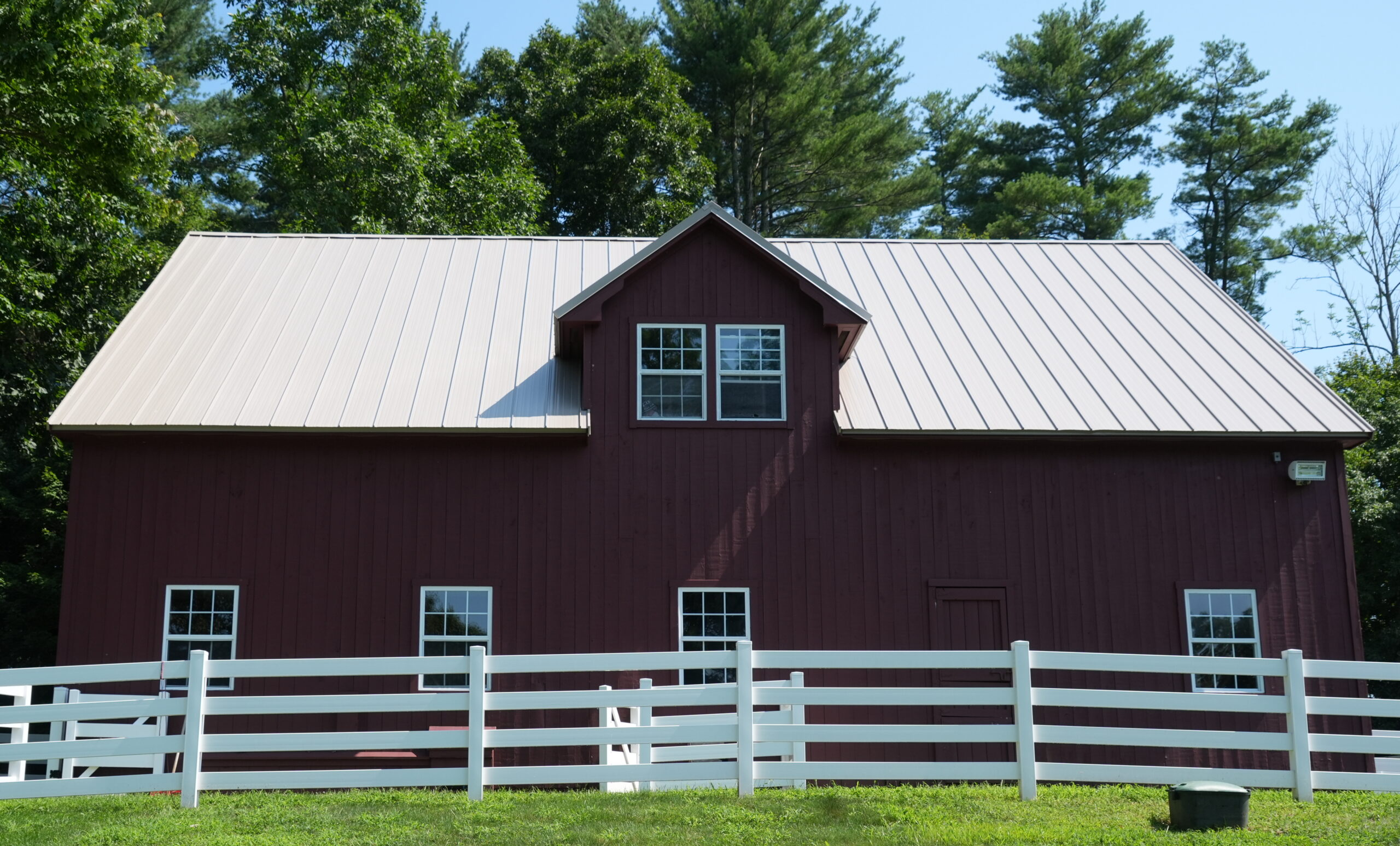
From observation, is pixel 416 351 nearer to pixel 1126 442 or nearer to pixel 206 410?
pixel 206 410

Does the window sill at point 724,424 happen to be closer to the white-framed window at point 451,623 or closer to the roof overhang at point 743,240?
the roof overhang at point 743,240

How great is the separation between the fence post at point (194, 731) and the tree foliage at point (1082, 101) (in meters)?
33.1

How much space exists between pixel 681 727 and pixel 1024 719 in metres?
2.73

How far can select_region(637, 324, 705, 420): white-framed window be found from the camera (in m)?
15.7

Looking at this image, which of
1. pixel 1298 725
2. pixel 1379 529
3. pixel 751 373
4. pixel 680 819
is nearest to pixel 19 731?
pixel 680 819

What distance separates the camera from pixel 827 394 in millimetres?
15703

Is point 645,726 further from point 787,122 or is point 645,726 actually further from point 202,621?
point 787,122

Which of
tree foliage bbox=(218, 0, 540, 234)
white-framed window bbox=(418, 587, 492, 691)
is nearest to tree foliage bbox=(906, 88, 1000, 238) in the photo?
tree foliage bbox=(218, 0, 540, 234)

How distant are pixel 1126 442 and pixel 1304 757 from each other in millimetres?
6045

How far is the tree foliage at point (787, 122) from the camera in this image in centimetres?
3747

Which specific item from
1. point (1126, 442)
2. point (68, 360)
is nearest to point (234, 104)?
point (68, 360)

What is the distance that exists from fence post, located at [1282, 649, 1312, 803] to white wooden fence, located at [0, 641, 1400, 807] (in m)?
0.01

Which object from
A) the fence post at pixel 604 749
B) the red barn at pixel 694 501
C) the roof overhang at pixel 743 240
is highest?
the roof overhang at pixel 743 240

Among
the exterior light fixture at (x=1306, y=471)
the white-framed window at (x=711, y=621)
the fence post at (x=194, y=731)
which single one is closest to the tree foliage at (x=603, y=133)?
the white-framed window at (x=711, y=621)
